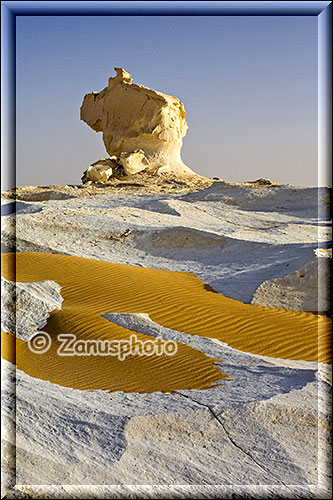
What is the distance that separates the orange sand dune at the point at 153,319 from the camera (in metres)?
5.22

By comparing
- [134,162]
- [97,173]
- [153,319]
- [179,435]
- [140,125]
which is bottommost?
[179,435]

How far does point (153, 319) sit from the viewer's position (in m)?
8.16

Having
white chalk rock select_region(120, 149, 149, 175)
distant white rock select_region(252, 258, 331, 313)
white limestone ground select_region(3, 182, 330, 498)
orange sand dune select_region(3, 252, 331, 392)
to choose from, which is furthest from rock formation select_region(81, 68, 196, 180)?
white limestone ground select_region(3, 182, 330, 498)

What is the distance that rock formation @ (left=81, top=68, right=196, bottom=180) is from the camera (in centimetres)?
3039

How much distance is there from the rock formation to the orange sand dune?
1864 centimetres

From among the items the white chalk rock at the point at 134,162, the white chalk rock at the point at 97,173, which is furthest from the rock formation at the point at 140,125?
the white chalk rock at the point at 97,173

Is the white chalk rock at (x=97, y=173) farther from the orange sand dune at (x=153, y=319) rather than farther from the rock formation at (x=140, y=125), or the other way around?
the orange sand dune at (x=153, y=319)

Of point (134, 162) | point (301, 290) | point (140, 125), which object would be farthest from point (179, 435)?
point (140, 125)

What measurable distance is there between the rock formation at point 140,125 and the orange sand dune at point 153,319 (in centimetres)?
1864

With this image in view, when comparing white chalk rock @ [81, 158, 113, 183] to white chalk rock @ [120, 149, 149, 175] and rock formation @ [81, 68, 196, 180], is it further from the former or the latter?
rock formation @ [81, 68, 196, 180]

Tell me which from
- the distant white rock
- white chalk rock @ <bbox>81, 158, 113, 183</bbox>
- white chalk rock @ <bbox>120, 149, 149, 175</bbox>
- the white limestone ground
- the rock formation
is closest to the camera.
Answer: the white limestone ground

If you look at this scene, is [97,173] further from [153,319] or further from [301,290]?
[153,319]

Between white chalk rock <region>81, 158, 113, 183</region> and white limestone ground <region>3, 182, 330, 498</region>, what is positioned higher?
white chalk rock <region>81, 158, 113, 183</region>

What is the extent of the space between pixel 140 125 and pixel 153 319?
2412 centimetres
